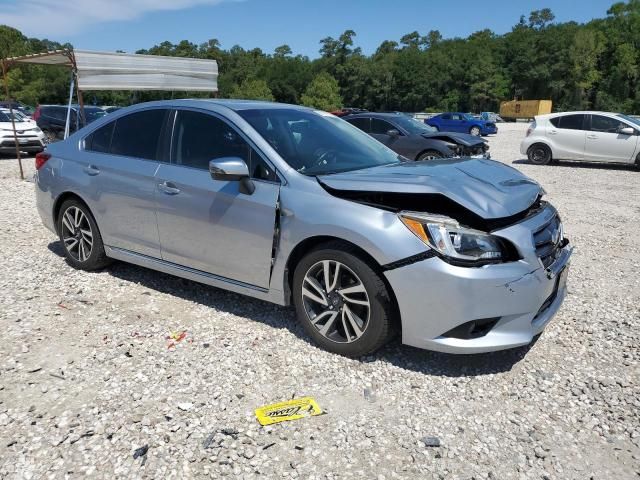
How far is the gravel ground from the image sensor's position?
2.59 m

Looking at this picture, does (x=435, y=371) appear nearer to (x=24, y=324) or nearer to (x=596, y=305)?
(x=596, y=305)

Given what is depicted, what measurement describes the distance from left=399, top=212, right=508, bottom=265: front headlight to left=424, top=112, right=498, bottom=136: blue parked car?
28.0m

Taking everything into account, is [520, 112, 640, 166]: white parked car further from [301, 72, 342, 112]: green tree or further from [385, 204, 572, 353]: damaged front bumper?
[301, 72, 342, 112]: green tree

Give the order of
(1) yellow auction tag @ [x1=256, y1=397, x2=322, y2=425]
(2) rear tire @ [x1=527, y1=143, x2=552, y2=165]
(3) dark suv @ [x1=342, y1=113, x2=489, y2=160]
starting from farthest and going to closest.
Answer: (2) rear tire @ [x1=527, y1=143, x2=552, y2=165]
(3) dark suv @ [x1=342, y1=113, x2=489, y2=160]
(1) yellow auction tag @ [x1=256, y1=397, x2=322, y2=425]

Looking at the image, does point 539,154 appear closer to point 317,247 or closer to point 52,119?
point 317,247

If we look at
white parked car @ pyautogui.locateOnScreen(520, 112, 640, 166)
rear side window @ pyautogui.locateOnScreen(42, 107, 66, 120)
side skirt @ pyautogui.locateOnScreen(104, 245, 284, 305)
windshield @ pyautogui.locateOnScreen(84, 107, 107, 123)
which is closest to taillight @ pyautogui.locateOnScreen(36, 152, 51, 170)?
side skirt @ pyautogui.locateOnScreen(104, 245, 284, 305)

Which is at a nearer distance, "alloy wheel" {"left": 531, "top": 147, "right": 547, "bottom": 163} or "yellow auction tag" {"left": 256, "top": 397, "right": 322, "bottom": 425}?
"yellow auction tag" {"left": 256, "top": 397, "right": 322, "bottom": 425}

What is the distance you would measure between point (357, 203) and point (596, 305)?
2.60 m

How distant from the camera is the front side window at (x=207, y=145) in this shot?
12.5 feet

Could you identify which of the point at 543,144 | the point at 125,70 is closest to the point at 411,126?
the point at 543,144

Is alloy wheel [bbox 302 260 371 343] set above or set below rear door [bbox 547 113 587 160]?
below

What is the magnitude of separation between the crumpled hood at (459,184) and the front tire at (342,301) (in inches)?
17.9

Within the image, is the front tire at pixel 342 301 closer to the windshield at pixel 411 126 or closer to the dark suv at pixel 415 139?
the dark suv at pixel 415 139

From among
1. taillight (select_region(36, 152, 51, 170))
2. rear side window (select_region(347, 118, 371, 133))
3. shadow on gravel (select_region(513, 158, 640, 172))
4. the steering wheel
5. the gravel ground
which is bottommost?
the gravel ground
